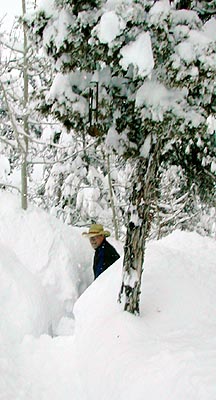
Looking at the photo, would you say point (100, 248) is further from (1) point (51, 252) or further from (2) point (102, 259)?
(1) point (51, 252)

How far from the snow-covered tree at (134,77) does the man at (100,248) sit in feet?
6.62

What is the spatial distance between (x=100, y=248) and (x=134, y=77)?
4.29 meters

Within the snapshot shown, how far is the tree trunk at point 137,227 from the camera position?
5391mm

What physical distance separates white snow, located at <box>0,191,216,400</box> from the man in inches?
17.8

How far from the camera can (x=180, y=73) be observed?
3883 mm

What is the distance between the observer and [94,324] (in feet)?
18.7

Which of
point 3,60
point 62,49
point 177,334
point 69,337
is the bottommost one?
point 69,337

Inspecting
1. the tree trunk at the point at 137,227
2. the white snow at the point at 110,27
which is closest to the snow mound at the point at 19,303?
the tree trunk at the point at 137,227

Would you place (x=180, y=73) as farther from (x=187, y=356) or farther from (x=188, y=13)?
(x=187, y=356)

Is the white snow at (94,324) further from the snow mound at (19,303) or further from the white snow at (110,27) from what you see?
the white snow at (110,27)

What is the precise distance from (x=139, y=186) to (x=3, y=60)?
5794mm

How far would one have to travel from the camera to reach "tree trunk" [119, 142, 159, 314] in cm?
539

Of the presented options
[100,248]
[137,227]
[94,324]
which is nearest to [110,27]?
[137,227]

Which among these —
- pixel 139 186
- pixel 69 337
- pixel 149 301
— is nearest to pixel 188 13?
pixel 139 186
